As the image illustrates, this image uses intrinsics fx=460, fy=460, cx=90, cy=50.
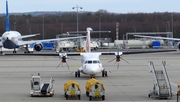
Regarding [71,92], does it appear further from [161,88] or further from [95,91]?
[161,88]

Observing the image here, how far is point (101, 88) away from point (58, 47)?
2643 inches

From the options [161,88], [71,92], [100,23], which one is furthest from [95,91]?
[100,23]

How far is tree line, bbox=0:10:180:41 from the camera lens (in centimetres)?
14038

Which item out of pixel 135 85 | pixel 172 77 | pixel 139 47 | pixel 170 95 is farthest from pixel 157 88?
pixel 139 47

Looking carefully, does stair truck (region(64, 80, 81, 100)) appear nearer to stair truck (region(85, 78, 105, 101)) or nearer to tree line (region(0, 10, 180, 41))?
stair truck (region(85, 78, 105, 101))

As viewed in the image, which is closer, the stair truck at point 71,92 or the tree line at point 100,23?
the stair truck at point 71,92

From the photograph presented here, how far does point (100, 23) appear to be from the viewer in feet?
466

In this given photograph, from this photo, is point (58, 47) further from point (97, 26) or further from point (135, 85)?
point (135, 85)

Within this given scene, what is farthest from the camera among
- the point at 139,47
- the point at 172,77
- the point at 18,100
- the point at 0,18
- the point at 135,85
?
the point at 0,18

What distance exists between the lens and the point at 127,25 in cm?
14650

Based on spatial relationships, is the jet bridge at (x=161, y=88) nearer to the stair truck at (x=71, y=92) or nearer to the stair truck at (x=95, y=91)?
the stair truck at (x=95, y=91)

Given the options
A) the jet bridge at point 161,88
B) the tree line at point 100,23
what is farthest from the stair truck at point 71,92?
the tree line at point 100,23

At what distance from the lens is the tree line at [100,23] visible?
140375 mm

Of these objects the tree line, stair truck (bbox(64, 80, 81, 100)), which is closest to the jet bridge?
stair truck (bbox(64, 80, 81, 100))
